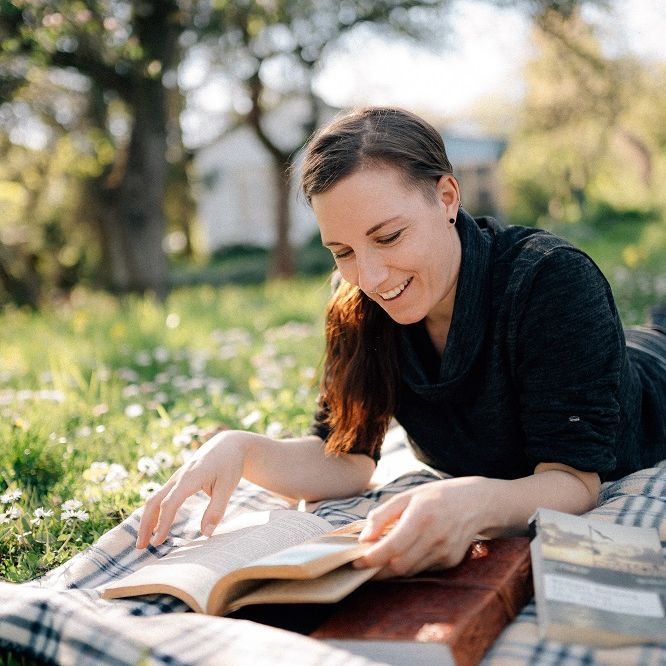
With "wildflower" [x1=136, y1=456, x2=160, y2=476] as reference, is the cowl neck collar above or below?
above

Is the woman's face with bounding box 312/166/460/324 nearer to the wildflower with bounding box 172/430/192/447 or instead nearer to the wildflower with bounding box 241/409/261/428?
the wildflower with bounding box 172/430/192/447

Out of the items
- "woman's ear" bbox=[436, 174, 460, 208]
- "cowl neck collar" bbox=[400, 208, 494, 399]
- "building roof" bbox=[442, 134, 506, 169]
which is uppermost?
"building roof" bbox=[442, 134, 506, 169]

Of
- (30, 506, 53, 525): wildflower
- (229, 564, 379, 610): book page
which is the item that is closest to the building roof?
(30, 506, 53, 525): wildflower

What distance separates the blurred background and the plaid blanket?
60.3 inches

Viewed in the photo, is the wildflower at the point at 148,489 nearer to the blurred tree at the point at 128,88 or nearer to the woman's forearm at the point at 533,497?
the woman's forearm at the point at 533,497

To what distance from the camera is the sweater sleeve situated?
2.18 meters

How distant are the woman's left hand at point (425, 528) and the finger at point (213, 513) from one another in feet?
1.89

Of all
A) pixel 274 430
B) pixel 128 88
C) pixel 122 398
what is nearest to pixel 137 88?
pixel 128 88

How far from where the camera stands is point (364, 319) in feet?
8.61

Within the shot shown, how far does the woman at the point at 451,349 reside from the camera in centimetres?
216

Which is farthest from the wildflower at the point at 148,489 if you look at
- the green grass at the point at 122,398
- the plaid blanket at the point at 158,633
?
the plaid blanket at the point at 158,633

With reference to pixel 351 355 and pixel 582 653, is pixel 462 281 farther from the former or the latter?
pixel 582 653

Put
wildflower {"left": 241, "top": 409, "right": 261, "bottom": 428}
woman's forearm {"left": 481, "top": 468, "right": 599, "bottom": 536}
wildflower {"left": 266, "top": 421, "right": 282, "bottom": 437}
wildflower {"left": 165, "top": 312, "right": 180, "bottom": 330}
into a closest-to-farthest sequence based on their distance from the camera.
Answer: woman's forearm {"left": 481, "top": 468, "right": 599, "bottom": 536} → wildflower {"left": 266, "top": 421, "right": 282, "bottom": 437} → wildflower {"left": 241, "top": 409, "right": 261, "bottom": 428} → wildflower {"left": 165, "top": 312, "right": 180, "bottom": 330}

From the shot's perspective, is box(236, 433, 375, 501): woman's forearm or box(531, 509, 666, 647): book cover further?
box(236, 433, 375, 501): woman's forearm
